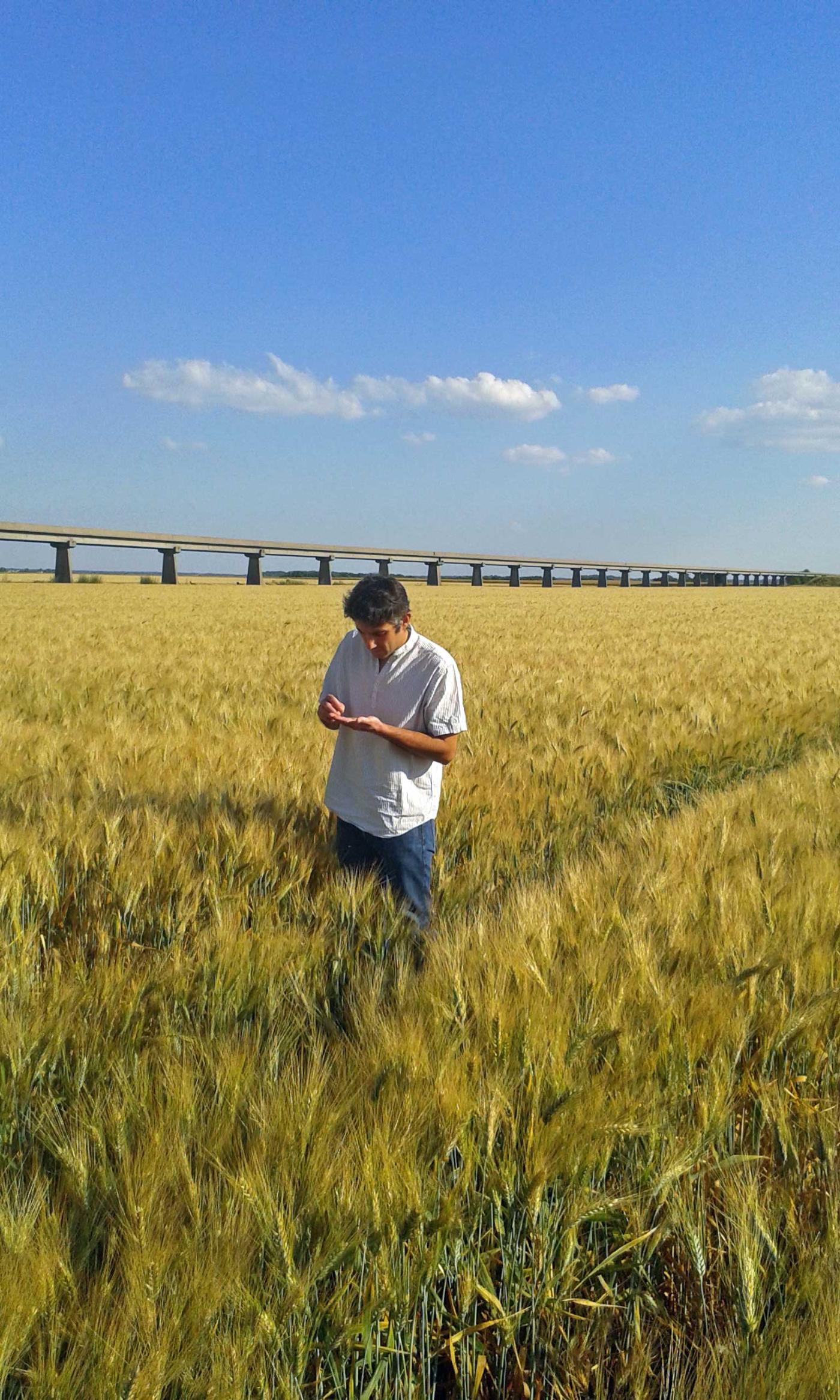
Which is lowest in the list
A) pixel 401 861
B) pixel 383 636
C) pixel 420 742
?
pixel 401 861

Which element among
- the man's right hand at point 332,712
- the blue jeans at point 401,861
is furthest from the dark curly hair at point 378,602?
the blue jeans at point 401,861

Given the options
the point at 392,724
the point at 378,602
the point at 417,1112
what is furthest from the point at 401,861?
the point at 417,1112

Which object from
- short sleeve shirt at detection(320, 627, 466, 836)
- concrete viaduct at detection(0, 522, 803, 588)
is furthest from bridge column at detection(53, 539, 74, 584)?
short sleeve shirt at detection(320, 627, 466, 836)

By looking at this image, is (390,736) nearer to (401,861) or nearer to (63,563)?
(401,861)

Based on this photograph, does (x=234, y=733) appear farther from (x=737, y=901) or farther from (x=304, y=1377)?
(x=304, y=1377)

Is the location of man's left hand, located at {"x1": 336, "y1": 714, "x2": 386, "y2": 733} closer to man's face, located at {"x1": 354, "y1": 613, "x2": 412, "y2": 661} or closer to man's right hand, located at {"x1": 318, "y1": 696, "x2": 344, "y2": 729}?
man's right hand, located at {"x1": 318, "y1": 696, "x2": 344, "y2": 729}

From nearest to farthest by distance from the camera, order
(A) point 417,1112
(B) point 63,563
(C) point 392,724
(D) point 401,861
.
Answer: (A) point 417,1112 → (D) point 401,861 → (C) point 392,724 → (B) point 63,563

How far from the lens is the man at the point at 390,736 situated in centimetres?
294

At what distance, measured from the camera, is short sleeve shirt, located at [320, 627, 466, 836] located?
3037 mm

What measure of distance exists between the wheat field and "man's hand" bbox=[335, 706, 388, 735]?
561mm

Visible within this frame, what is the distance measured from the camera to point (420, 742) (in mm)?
2965

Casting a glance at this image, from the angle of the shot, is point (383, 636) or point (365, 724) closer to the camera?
point (365, 724)

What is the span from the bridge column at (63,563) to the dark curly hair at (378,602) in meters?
54.8

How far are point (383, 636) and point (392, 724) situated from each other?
39cm
